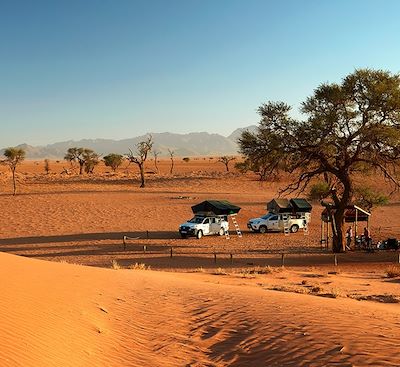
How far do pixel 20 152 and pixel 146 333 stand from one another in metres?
58.4

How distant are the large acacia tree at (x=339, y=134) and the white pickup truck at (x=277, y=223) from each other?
637 cm

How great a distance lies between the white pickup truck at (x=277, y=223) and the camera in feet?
108

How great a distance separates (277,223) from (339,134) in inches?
411

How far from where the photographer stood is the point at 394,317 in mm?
10578

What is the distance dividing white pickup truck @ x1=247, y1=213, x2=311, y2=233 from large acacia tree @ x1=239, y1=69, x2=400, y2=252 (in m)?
6.37

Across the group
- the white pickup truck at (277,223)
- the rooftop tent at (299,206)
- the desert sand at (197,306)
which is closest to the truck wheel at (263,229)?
the white pickup truck at (277,223)

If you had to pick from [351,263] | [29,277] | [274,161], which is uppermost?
[274,161]

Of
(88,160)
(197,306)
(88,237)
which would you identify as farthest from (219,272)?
(88,160)

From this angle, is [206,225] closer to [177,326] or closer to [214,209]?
[214,209]

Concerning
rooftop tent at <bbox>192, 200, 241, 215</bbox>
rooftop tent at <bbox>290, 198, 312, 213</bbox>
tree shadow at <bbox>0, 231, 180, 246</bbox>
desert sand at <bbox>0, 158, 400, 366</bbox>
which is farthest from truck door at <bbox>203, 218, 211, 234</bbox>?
rooftop tent at <bbox>290, 198, 312, 213</bbox>

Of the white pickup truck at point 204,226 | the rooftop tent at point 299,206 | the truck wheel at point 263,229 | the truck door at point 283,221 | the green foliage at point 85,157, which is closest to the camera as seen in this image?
the white pickup truck at point 204,226

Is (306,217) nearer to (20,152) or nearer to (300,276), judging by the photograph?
(300,276)

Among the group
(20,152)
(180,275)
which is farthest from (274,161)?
(20,152)

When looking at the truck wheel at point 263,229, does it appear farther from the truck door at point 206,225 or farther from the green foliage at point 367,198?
the green foliage at point 367,198
